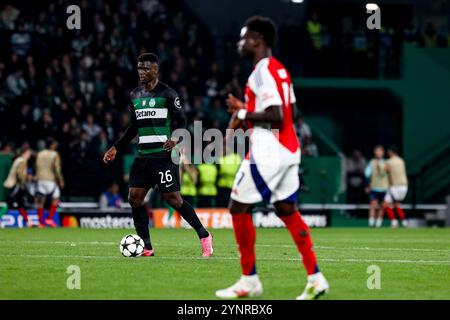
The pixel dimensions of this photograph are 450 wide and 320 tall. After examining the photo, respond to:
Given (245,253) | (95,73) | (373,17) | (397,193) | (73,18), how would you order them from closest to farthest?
1. (245,253)
2. (397,193)
3. (73,18)
4. (95,73)
5. (373,17)

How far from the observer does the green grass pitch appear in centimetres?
969

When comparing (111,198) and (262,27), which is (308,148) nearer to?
(111,198)

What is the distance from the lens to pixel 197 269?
12000 mm

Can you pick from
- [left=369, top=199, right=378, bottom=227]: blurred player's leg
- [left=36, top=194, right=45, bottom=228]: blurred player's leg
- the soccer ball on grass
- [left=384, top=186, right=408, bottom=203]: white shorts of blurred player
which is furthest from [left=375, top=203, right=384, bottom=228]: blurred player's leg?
the soccer ball on grass

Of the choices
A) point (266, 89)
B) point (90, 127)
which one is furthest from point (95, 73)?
point (266, 89)

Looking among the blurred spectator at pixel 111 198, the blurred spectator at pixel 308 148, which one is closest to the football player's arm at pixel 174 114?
the blurred spectator at pixel 111 198

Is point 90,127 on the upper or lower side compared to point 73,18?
lower

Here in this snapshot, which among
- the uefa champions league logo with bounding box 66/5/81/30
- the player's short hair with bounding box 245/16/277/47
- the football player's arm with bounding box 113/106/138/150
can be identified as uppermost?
the uefa champions league logo with bounding box 66/5/81/30

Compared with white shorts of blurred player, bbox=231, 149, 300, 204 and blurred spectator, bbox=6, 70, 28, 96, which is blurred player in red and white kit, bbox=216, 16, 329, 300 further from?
blurred spectator, bbox=6, 70, 28, 96

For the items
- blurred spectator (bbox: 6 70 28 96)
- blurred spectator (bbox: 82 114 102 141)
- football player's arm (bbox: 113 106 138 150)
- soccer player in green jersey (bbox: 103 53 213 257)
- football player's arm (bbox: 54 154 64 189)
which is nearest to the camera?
soccer player in green jersey (bbox: 103 53 213 257)

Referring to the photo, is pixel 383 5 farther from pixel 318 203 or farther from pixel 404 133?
pixel 318 203

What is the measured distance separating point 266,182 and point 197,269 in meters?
2.94

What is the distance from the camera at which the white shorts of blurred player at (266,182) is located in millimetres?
9328

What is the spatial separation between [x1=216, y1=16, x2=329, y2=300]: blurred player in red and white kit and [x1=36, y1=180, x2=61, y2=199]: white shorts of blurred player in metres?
17.4
